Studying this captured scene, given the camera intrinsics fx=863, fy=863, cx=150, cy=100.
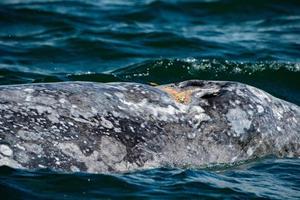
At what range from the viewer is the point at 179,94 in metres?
9.12

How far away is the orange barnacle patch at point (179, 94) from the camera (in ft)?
29.4

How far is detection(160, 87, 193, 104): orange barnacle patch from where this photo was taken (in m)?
8.95

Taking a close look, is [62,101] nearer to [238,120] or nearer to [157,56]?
[238,120]

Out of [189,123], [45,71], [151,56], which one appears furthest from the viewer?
[151,56]

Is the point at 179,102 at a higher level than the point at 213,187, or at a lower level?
higher

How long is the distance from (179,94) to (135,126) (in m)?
0.96

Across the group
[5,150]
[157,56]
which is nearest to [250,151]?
[5,150]

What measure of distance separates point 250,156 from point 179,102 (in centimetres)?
92

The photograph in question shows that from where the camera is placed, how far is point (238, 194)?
311 inches

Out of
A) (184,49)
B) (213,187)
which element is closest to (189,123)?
(213,187)

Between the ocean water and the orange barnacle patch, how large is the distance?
83cm

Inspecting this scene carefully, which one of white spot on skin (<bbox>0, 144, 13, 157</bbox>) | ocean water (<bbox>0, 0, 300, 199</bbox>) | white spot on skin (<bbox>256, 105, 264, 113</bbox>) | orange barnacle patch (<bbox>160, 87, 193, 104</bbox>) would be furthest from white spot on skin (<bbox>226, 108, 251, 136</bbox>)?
white spot on skin (<bbox>0, 144, 13, 157</bbox>)

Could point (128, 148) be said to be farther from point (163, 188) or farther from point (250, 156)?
point (250, 156)

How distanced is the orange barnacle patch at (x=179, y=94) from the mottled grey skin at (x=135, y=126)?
54mm
